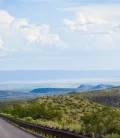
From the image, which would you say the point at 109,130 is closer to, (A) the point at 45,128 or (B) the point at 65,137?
(A) the point at 45,128

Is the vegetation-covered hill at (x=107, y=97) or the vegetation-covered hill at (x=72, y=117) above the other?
the vegetation-covered hill at (x=107, y=97)

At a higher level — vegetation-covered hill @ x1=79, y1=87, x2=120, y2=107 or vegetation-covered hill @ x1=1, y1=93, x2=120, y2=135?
vegetation-covered hill @ x1=79, y1=87, x2=120, y2=107

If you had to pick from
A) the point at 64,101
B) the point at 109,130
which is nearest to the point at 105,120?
Answer: the point at 109,130

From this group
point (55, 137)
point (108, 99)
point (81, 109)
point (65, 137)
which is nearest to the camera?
point (65, 137)

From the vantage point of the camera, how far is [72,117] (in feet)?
221

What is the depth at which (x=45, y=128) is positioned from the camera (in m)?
24.8

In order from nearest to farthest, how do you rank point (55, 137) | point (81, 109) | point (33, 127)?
point (55, 137), point (33, 127), point (81, 109)

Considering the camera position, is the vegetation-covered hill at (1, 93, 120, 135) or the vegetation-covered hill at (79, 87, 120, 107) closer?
the vegetation-covered hill at (1, 93, 120, 135)

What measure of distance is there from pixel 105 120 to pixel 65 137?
14787 millimetres

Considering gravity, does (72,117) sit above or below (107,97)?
below

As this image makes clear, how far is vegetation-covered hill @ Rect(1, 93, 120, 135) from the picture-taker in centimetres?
3184

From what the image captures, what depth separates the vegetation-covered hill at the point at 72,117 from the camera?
31.8 meters

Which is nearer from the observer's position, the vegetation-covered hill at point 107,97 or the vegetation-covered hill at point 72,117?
the vegetation-covered hill at point 72,117

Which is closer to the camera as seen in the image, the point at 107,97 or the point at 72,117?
the point at 72,117
